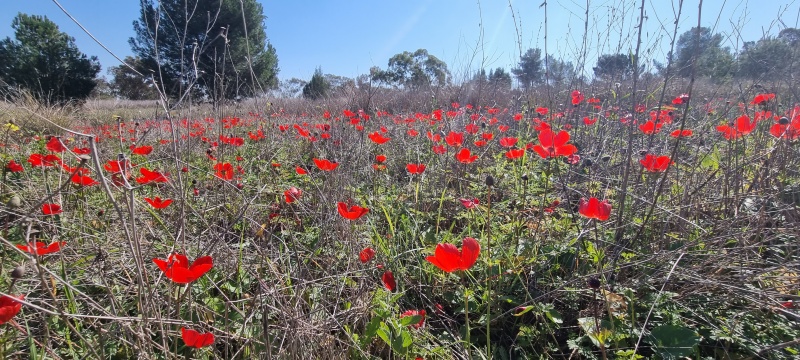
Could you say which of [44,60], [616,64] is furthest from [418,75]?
[44,60]

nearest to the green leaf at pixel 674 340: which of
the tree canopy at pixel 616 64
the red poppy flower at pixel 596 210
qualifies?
the red poppy flower at pixel 596 210

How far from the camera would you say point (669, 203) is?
5.59ft

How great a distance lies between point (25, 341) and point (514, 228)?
1697 mm

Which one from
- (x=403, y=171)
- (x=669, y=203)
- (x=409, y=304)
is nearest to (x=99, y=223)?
(x=409, y=304)

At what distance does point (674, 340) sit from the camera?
39.6 inches

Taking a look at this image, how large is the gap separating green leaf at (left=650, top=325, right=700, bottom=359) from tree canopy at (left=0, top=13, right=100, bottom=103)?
28.6m

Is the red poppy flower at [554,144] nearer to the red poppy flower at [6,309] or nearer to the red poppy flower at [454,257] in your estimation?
the red poppy flower at [454,257]

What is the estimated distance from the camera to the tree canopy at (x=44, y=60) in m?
21.5

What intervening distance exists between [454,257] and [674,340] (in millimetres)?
697

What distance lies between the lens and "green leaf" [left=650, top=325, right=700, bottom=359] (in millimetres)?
971

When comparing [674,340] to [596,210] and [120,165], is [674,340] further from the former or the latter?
[120,165]

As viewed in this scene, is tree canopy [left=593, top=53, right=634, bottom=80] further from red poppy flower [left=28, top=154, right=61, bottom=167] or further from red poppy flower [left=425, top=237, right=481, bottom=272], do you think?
red poppy flower [left=28, top=154, right=61, bottom=167]

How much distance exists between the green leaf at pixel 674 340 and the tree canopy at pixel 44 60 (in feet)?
94.0

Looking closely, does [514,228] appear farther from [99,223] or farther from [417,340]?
[99,223]
